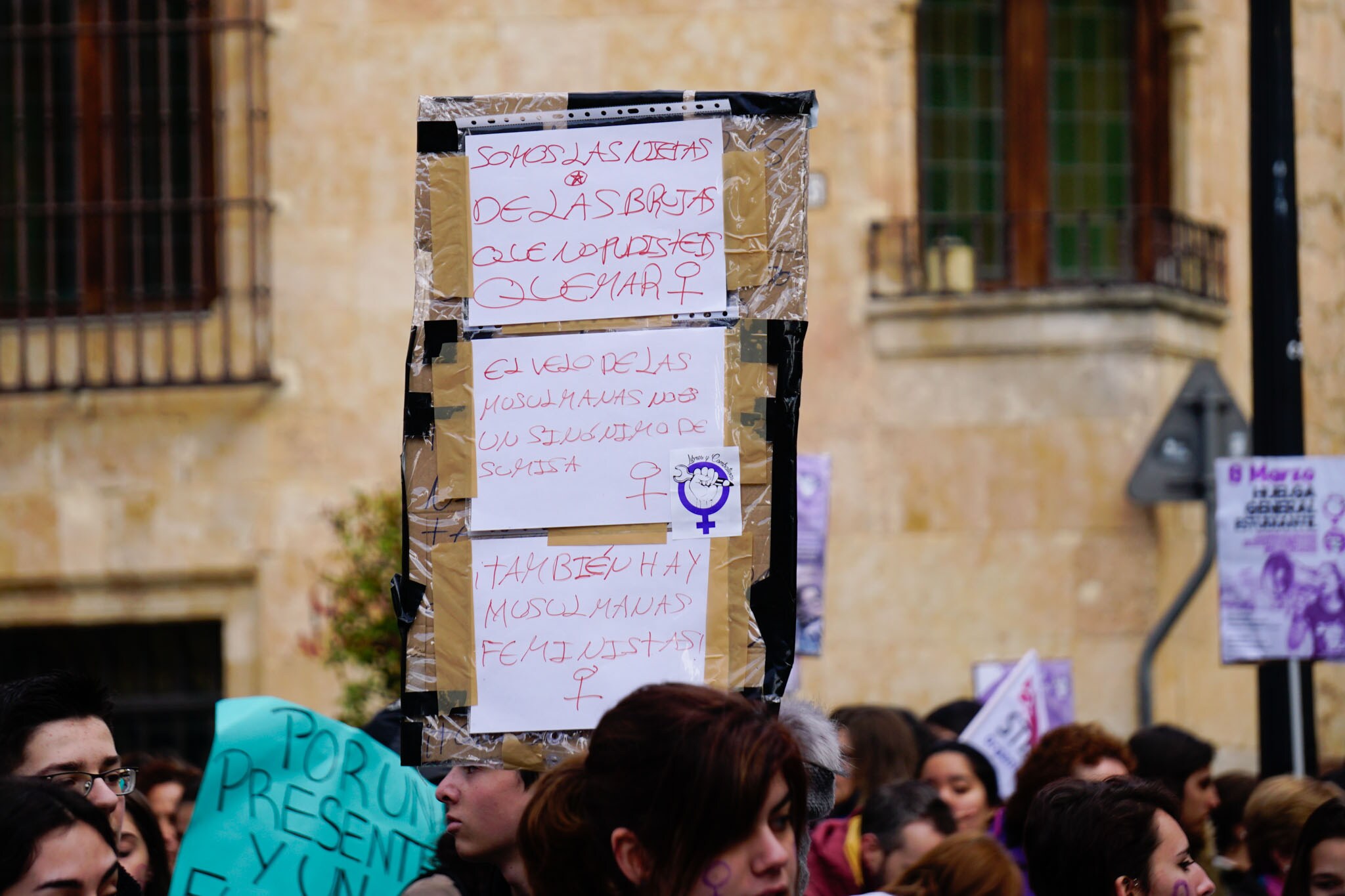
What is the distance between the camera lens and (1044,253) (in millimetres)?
11805

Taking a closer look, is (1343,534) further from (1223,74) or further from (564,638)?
(1223,74)

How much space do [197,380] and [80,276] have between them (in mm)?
1022

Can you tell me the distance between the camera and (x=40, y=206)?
12156mm

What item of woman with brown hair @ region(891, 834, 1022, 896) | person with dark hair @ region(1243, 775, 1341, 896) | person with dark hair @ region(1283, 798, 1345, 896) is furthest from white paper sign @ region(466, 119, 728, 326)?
person with dark hair @ region(1243, 775, 1341, 896)

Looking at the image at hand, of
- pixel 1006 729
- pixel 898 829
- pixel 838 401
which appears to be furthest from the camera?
pixel 838 401

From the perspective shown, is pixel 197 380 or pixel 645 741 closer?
pixel 645 741

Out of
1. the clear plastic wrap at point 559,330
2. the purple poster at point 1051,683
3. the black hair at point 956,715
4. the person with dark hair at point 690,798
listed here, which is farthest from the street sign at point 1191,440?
the person with dark hair at point 690,798

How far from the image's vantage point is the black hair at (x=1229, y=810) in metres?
6.98

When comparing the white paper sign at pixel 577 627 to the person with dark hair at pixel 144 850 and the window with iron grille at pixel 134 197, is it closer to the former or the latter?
the person with dark hair at pixel 144 850

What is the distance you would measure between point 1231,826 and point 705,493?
12.8 ft

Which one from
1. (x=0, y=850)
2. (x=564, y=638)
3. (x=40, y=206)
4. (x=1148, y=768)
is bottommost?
(x=1148, y=768)

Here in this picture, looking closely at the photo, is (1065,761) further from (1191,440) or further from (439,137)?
(1191,440)

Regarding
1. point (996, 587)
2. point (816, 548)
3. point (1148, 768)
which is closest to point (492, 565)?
point (1148, 768)

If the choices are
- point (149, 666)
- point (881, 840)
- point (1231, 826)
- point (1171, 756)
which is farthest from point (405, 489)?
point (149, 666)
